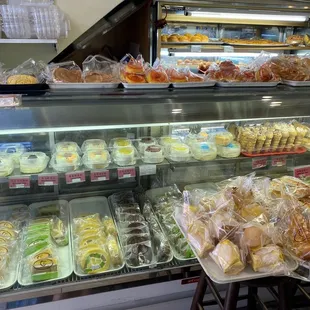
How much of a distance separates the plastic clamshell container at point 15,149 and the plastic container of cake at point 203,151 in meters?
1.02

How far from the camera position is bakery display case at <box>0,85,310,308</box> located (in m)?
1.40

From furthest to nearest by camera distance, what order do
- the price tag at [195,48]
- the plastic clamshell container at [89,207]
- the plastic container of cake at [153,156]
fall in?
the price tag at [195,48] < the plastic clamshell container at [89,207] < the plastic container of cake at [153,156]

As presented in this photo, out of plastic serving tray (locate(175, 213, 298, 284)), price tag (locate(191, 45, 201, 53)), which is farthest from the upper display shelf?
price tag (locate(191, 45, 201, 53))

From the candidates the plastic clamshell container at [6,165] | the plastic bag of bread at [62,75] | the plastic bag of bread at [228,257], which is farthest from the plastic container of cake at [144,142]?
the plastic bag of bread at [228,257]

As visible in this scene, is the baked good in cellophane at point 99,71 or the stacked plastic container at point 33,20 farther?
the stacked plastic container at point 33,20

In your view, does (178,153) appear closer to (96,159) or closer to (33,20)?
(96,159)

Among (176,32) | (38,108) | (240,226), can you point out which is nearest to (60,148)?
(38,108)

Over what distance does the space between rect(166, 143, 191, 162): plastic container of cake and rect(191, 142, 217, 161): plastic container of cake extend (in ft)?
0.15

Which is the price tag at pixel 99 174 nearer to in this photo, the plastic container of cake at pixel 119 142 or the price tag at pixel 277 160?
the plastic container of cake at pixel 119 142

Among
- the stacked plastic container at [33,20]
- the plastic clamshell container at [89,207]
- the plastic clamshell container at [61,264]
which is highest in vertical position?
the stacked plastic container at [33,20]

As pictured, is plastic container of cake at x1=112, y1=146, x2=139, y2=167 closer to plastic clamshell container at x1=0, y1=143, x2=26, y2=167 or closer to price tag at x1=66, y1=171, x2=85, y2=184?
price tag at x1=66, y1=171, x2=85, y2=184

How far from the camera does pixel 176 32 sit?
417cm

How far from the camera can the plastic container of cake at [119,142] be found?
5.98 feet

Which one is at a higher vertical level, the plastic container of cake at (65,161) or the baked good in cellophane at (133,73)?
the baked good in cellophane at (133,73)
